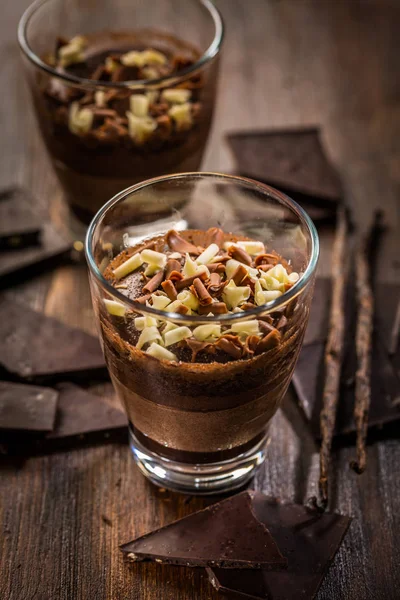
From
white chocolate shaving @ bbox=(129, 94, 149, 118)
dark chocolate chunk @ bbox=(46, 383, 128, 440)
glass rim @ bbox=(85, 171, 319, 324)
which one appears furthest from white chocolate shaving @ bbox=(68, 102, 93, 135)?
dark chocolate chunk @ bbox=(46, 383, 128, 440)

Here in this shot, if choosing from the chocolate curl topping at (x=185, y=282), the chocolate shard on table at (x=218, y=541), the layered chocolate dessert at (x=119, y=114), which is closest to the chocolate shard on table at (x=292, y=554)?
the chocolate shard on table at (x=218, y=541)

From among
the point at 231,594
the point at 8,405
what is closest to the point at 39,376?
the point at 8,405

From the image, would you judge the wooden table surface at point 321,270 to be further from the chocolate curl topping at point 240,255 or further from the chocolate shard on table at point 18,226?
the chocolate curl topping at point 240,255

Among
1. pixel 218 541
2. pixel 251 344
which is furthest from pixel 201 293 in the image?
pixel 218 541

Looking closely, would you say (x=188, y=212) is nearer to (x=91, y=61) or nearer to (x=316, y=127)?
(x=91, y=61)

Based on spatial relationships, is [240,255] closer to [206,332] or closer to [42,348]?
[206,332]
